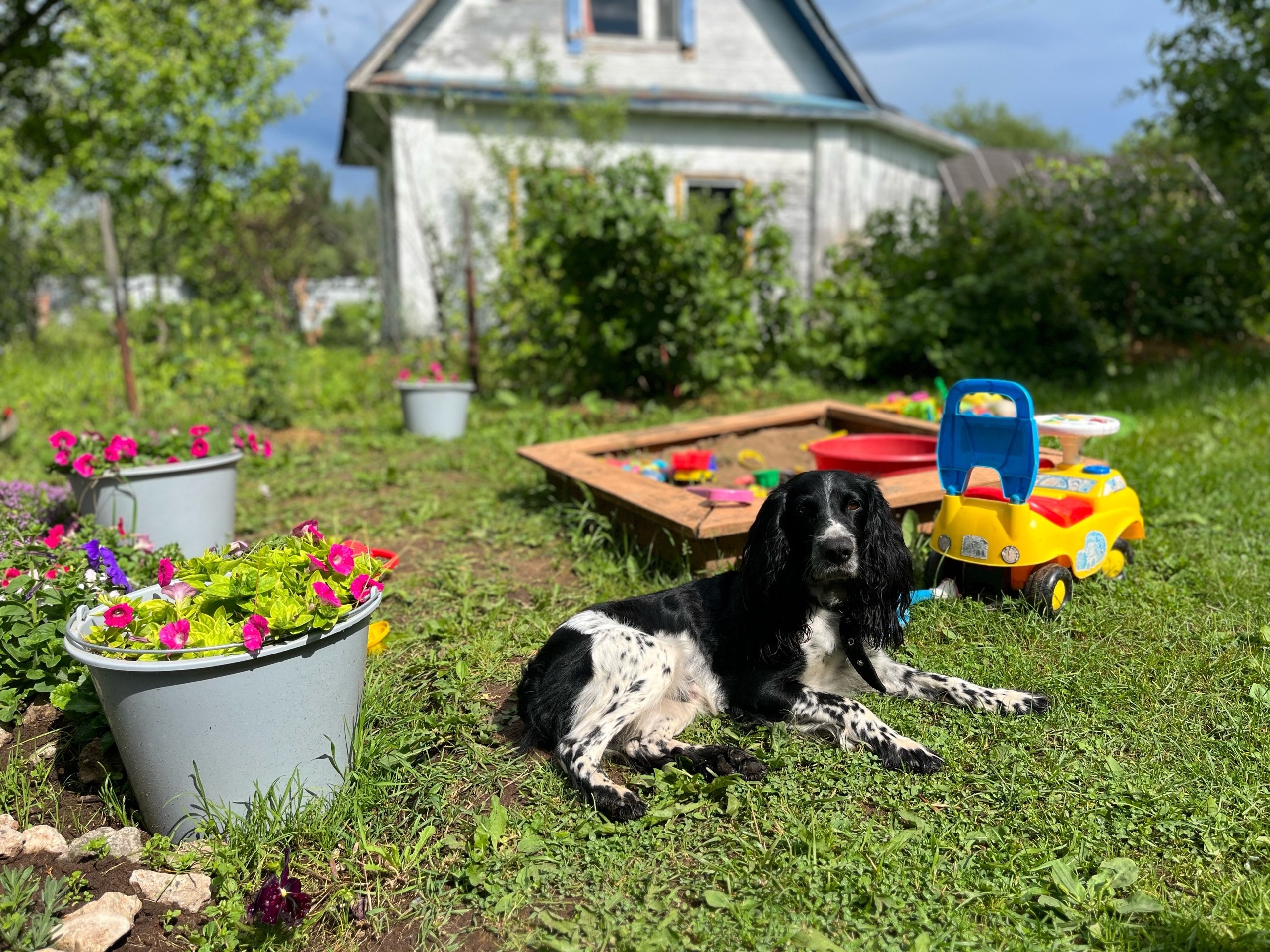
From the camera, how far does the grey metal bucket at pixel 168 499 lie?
3.98 metres

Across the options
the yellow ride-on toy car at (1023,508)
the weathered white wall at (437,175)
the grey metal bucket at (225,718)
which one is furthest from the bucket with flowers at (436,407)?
the grey metal bucket at (225,718)

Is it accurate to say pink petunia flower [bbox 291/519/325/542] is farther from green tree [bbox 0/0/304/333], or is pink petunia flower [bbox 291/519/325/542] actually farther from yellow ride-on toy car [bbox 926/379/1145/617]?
green tree [bbox 0/0/304/333]

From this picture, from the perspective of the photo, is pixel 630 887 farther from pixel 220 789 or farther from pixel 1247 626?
pixel 1247 626

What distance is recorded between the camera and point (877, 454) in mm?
4973

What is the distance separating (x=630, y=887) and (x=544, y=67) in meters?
11.7

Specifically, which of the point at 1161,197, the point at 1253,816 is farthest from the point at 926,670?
the point at 1161,197

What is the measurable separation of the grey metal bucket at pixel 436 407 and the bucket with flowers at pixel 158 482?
2750 mm

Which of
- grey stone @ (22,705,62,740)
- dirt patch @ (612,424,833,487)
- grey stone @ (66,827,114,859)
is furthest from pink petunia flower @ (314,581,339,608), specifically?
dirt patch @ (612,424,833,487)

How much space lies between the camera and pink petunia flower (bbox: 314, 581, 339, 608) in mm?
2133

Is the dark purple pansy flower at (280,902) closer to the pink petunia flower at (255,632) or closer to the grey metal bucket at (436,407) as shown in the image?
the pink petunia flower at (255,632)

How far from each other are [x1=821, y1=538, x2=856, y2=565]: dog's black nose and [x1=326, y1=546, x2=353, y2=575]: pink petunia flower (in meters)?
1.34

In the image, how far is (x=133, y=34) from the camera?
973cm

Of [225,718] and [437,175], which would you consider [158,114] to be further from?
[225,718]

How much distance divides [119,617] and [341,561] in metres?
0.51
